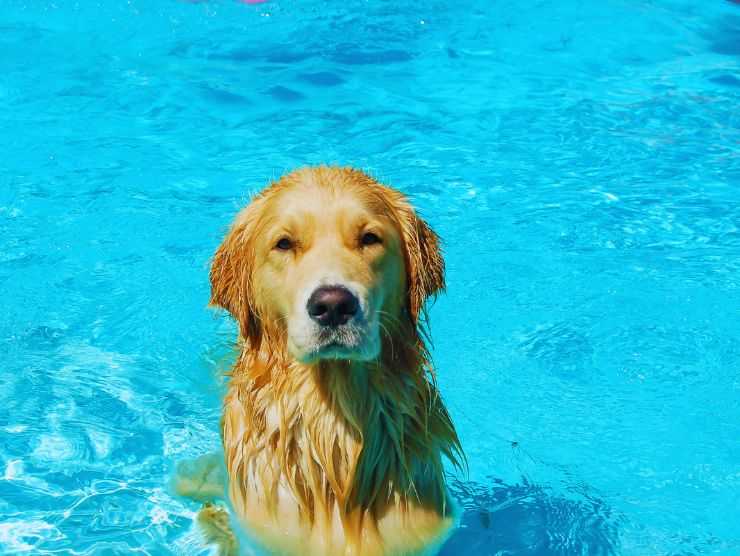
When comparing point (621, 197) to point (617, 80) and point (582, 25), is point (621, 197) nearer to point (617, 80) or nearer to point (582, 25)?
point (617, 80)

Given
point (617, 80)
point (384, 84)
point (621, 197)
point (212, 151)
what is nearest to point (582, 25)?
point (617, 80)

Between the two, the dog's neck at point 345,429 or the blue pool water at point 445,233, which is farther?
the blue pool water at point 445,233

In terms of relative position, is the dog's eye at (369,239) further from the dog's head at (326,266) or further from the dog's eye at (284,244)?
the dog's eye at (284,244)

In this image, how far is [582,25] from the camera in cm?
1297

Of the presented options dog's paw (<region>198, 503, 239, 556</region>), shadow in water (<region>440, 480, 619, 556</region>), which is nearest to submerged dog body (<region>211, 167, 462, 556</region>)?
dog's paw (<region>198, 503, 239, 556</region>)

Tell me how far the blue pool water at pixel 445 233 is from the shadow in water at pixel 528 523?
0.7 inches

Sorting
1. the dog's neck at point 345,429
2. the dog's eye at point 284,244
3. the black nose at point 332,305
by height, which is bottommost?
the dog's neck at point 345,429

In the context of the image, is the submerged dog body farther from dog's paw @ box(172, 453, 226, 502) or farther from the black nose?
dog's paw @ box(172, 453, 226, 502)

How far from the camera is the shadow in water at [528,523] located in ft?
17.8

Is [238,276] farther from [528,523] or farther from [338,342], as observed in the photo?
[528,523]

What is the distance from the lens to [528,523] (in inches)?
221

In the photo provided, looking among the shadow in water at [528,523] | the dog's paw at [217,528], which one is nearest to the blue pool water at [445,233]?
the shadow in water at [528,523]

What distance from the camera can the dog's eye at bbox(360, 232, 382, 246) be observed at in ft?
14.2

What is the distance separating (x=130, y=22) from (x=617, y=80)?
6183 mm
